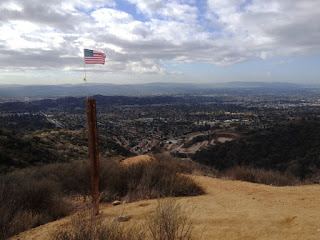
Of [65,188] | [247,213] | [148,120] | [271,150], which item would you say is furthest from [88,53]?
[148,120]

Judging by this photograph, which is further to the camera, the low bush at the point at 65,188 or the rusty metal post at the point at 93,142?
the rusty metal post at the point at 93,142

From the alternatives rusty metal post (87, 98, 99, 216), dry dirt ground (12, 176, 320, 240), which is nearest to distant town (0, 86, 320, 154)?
dry dirt ground (12, 176, 320, 240)

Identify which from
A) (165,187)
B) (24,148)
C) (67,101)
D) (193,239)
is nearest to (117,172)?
(165,187)

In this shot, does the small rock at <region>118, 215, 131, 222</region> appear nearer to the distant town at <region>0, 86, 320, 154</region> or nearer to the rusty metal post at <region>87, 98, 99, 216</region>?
the rusty metal post at <region>87, 98, 99, 216</region>

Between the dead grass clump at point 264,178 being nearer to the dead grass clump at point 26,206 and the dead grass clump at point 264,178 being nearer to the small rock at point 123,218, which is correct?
the small rock at point 123,218

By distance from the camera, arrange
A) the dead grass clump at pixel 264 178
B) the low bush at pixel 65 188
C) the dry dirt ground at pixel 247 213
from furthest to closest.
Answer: the dead grass clump at pixel 264 178 → the low bush at pixel 65 188 → the dry dirt ground at pixel 247 213

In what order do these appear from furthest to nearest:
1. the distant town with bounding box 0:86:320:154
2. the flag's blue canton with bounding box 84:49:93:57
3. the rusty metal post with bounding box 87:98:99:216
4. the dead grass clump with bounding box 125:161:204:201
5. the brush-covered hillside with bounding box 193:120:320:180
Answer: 1. the distant town with bounding box 0:86:320:154
2. the brush-covered hillside with bounding box 193:120:320:180
3. the dead grass clump with bounding box 125:161:204:201
4. the flag's blue canton with bounding box 84:49:93:57
5. the rusty metal post with bounding box 87:98:99:216

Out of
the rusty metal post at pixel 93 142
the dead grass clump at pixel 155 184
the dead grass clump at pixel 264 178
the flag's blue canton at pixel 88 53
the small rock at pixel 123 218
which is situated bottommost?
the dead grass clump at pixel 264 178

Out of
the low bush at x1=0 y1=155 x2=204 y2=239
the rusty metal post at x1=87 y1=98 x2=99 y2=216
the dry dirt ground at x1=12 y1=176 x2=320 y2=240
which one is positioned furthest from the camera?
the rusty metal post at x1=87 y1=98 x2=99 y2=216

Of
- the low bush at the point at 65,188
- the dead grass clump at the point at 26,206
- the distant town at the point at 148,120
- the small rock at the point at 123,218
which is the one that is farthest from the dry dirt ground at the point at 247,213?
the distant town at the point at 148,120
